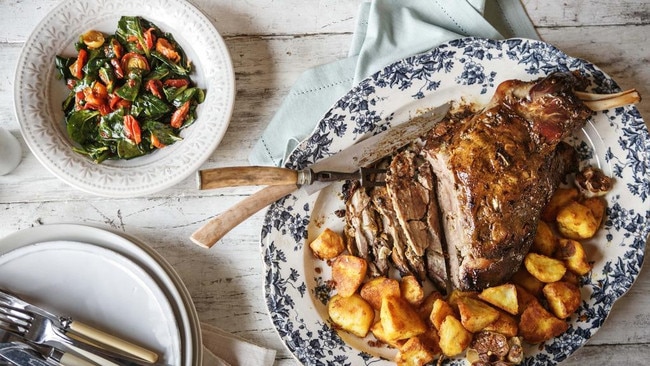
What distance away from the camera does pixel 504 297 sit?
7.70ft

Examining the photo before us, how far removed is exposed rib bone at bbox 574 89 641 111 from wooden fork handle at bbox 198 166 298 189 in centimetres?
107

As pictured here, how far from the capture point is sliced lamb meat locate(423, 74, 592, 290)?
2.22m

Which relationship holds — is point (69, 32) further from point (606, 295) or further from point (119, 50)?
point (606, 295)

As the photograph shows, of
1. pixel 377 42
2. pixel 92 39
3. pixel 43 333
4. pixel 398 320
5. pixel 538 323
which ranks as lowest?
pixel 538 323

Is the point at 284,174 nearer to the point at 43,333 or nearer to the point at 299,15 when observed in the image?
the point at 299,15

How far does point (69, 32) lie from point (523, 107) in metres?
1.77

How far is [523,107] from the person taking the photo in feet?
7.45

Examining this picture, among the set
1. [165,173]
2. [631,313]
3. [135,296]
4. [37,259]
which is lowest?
[631,313]

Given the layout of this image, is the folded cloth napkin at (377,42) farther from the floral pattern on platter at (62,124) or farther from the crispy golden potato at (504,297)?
the crispy golden potato at (504,297)

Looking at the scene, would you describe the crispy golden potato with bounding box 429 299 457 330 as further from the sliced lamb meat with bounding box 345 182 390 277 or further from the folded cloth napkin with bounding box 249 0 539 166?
the folded cloth napkin with bounding box 249 0 539 166

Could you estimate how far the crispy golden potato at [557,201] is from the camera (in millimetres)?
2461

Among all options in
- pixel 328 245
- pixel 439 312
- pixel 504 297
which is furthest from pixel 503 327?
pixel 328 245

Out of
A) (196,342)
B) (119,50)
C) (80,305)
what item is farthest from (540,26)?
(80,305)

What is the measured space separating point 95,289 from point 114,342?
9.4 inches
